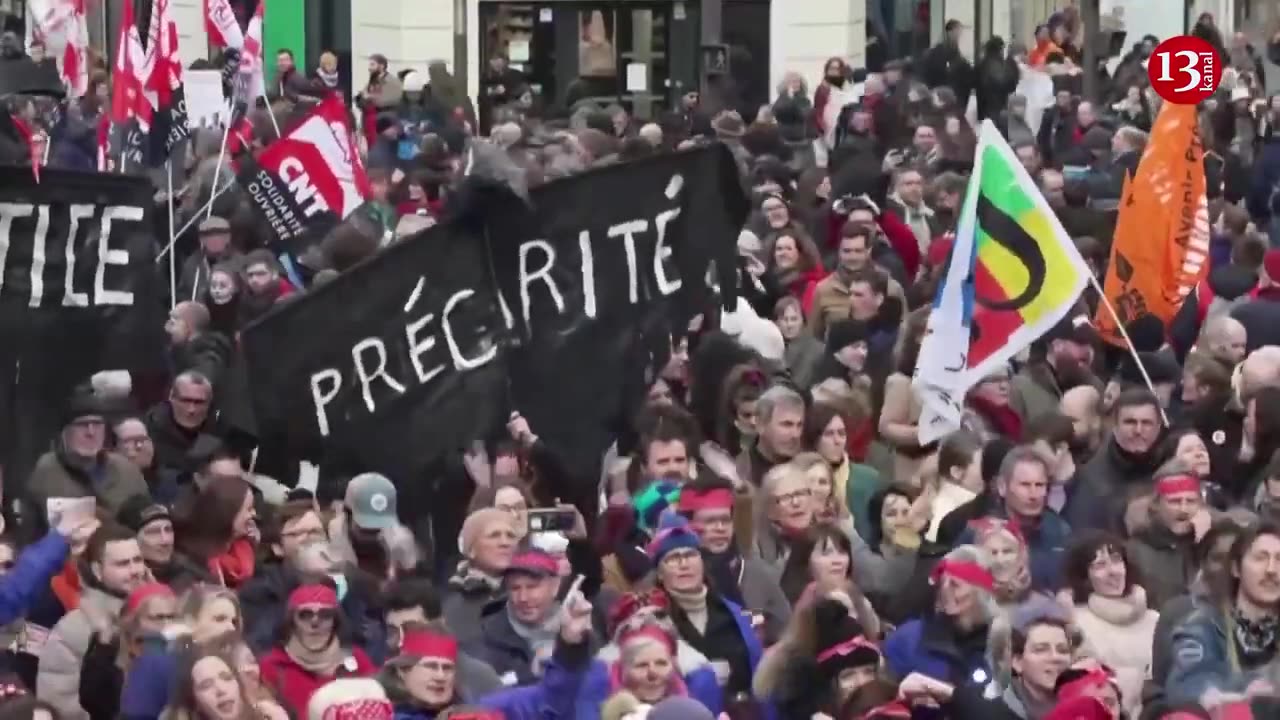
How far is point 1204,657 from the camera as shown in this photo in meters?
9.03

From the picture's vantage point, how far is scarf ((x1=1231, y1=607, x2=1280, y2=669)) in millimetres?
9070

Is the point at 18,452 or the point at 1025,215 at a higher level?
the point at 1025,215

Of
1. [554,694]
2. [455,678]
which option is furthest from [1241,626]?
[455,678]

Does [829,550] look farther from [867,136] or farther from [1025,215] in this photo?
[867,136]

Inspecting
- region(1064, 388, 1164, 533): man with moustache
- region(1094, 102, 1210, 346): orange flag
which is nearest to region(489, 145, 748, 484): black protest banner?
region(1064, 388, 1164, 533): man with moustache

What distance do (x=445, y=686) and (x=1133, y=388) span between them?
396 cm

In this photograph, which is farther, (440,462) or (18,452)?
(18,452)

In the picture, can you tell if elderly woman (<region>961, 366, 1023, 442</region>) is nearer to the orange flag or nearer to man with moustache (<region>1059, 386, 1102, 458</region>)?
man with moustache (<region>1059, 386, 1102, 458</region>)

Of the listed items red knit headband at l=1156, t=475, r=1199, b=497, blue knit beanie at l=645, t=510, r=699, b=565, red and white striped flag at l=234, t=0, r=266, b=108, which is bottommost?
red knit headband at l=1156, t=475, r=1199, b=497

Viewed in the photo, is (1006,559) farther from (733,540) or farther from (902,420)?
(902,420)

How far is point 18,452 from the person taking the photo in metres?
11.8

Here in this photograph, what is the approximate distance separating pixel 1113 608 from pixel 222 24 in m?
11.2

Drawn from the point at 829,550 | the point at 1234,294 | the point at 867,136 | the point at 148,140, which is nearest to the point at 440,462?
the point at 829,550

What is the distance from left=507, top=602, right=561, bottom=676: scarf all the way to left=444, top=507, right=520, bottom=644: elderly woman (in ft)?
0.81
